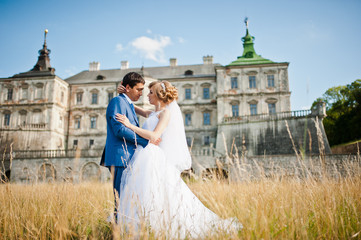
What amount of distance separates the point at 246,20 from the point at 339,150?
19203mm

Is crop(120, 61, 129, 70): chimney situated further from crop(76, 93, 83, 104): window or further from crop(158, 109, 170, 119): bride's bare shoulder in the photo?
crop(158, 109, 170, 119): bride's bare shoulder

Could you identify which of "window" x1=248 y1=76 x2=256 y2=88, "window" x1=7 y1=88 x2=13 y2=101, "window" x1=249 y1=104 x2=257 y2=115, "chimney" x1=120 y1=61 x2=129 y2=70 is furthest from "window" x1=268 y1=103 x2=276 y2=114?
"window" x1=7 y1=88 x2=13 y2=101

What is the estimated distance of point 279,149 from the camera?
73.6 ft

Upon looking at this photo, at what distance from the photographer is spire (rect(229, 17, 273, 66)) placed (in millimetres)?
28562

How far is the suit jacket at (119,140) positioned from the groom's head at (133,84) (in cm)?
19

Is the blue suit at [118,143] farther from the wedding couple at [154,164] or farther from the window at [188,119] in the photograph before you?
the window at [188,119]

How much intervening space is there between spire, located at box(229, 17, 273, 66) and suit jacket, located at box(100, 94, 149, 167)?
88.6 ft

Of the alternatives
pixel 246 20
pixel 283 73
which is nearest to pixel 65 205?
pixel 283 73

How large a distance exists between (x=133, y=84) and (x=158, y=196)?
1382 millimetres

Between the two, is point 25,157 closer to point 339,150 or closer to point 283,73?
point 283,73

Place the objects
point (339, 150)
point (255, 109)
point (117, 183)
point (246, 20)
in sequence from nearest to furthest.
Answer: point (117, 183)
point (339, 150)
point (255, 109)
point (246, 20)

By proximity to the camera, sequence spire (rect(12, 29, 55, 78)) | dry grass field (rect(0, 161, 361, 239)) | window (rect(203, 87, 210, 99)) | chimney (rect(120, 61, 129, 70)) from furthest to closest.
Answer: chimney (rect(120, 61, 129, 70)) < spire (rect(12, 29, 55, 78)) < window (rect(203, 87, 210, 99)) < dry grass field (rect(0, 161, 361, 239))

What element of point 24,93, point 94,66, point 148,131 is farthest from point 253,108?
point 24,93

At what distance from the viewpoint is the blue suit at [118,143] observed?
8.88 ft
